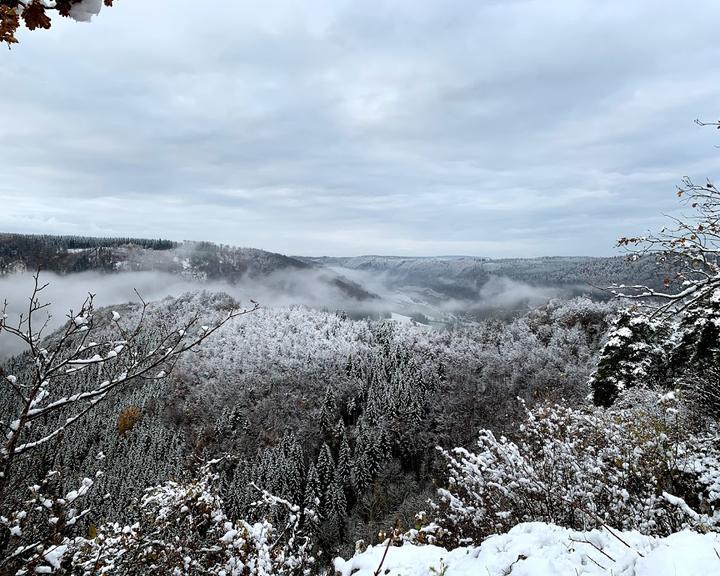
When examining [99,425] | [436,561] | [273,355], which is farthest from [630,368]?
[273,355]

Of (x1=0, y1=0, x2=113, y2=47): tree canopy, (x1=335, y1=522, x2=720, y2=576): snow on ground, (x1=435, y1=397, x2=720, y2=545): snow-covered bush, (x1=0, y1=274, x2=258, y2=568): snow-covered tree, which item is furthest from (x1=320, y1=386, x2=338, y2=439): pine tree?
(x1=0, y1=0, x2=113, y2=47): tree canopy

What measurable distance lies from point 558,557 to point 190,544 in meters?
6.84

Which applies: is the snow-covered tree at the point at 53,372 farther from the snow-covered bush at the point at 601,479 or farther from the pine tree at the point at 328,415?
the pine tree at the point at 328,415

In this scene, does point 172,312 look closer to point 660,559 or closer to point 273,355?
point 273,355

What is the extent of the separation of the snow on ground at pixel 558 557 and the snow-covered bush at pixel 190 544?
88.5 inches

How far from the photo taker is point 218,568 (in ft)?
22.1

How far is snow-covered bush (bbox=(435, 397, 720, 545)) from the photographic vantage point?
636 cm

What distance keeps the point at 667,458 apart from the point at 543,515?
256cm

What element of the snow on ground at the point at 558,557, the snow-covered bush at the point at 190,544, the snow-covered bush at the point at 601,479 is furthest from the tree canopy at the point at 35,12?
the snow-covered bush at the point at 601,479

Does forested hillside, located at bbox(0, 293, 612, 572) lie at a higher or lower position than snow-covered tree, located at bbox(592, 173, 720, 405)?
lower

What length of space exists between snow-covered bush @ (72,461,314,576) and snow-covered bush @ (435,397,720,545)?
3732 mm

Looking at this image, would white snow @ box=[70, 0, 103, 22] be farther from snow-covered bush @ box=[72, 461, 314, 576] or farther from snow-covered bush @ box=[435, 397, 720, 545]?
snow-covered bush @ box=[435, 397, 720, 545]

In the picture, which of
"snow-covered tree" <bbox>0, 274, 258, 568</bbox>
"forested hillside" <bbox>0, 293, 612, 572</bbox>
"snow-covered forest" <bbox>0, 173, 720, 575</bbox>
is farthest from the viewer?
"forested hillside" <bbox>0, 293, 612, 572</bbox>

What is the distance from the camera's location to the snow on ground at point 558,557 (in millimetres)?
3139
